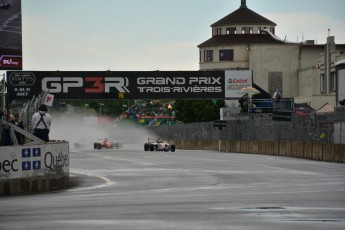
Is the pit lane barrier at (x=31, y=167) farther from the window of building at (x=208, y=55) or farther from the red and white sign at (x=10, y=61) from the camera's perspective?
the window of building at (x=208, y=55)

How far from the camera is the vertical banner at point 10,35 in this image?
89.8 ft

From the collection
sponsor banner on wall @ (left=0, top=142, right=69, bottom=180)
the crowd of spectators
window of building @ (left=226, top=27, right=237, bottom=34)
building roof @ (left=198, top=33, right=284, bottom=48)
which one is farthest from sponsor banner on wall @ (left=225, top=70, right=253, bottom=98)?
the crowd of spectators

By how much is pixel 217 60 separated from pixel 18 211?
13129 centimetres

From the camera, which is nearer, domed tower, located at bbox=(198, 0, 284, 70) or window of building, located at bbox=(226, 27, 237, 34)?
domed tower, located at bbox=(198, 0, 284, 70)

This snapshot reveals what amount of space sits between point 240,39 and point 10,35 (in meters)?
118

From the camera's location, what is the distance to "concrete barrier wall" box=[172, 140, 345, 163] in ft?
115

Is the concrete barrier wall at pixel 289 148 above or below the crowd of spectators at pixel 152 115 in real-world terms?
below

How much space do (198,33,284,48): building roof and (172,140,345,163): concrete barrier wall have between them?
77.8 meters

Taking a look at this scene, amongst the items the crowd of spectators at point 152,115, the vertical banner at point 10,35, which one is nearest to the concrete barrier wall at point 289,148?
the vertical banner at point 10,35

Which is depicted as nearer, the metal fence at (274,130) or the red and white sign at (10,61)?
the red and white sign at (10,61)

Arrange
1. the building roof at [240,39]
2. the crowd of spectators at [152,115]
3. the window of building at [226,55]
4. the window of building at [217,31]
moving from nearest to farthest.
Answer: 1. the window of building at [226,55]
2. the building roof at [240,39]
3. the window of building at [217,31]
4. the crowd of spectators at [152,115]

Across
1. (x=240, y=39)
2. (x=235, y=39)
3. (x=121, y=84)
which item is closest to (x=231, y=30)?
(x=235, y=39)

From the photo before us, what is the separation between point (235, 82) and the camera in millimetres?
75562

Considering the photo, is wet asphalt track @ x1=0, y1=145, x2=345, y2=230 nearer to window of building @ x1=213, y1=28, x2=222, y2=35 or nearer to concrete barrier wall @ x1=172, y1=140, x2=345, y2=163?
concrete barrier wall @ x1=172, y1=140, x2=345, y2=163
